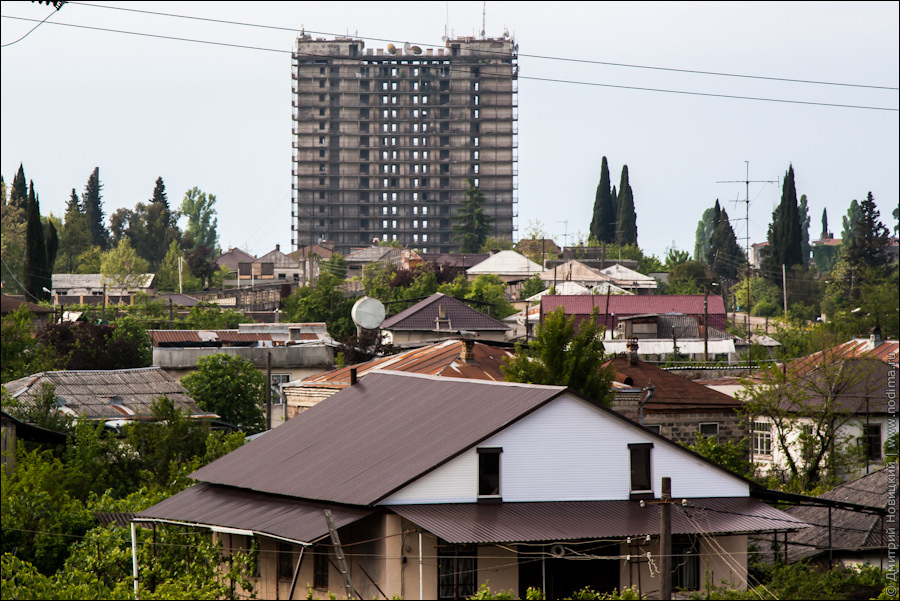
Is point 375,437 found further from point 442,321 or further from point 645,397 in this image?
point 442,321

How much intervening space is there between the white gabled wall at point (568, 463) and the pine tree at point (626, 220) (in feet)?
439

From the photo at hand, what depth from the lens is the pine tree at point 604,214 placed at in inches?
6412

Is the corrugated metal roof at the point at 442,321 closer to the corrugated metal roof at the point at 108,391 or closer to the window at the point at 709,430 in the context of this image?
the corrugated metal roof at the point at 108,391

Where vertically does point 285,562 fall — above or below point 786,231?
below

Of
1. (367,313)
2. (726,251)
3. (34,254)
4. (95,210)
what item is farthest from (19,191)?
(367,313)

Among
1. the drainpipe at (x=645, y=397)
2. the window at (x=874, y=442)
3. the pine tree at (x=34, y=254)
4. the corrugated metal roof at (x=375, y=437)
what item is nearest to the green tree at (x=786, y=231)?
the pine tree at (x=34, y=254)

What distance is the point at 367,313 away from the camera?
46.2 m

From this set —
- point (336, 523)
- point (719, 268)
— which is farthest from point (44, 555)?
point (719, 268)

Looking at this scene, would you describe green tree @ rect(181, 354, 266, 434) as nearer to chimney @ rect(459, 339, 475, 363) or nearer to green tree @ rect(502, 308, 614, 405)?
chimney @ rect(459, 339, 475, 363)

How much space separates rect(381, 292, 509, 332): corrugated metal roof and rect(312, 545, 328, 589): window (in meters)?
39.6

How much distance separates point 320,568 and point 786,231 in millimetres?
110090

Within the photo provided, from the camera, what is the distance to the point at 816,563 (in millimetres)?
33625

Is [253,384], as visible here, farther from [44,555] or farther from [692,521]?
[692,521]

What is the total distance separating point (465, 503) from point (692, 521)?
517cm
